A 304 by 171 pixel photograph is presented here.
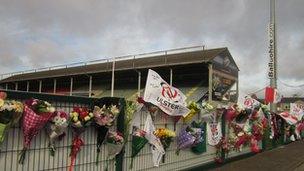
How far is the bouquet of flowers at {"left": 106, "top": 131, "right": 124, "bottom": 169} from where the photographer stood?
828cm

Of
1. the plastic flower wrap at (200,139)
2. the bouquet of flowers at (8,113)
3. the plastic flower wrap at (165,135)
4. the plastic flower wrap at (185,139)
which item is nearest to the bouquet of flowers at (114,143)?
the plastic flower wrap at (165,135)

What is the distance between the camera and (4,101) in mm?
5867

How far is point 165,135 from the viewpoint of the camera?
33.0 ft

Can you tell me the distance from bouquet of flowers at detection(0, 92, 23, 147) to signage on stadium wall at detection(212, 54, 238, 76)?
3308 centimetres

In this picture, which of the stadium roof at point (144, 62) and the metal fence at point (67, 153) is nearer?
the metal fence at point (67, 153)

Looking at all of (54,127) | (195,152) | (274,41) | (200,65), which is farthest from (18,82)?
(54,127)

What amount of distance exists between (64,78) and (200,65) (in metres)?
22.2

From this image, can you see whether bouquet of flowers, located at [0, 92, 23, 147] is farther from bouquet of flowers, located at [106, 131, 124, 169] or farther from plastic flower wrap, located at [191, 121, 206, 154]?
plastic flower wrap, located at [191, 121, 206, 154]

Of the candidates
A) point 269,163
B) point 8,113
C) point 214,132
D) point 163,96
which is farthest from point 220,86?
point 8,113

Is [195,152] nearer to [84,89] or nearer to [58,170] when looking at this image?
[58,170]

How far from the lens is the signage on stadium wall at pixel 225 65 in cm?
3922

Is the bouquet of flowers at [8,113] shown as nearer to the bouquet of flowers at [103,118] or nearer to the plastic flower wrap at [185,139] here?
the bouquet of flowers at [103,118]

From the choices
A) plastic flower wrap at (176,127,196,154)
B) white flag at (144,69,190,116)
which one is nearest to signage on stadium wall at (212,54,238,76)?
plastic flower wrap at (176,127,196,154)

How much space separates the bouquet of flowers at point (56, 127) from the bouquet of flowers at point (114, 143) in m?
1.36
